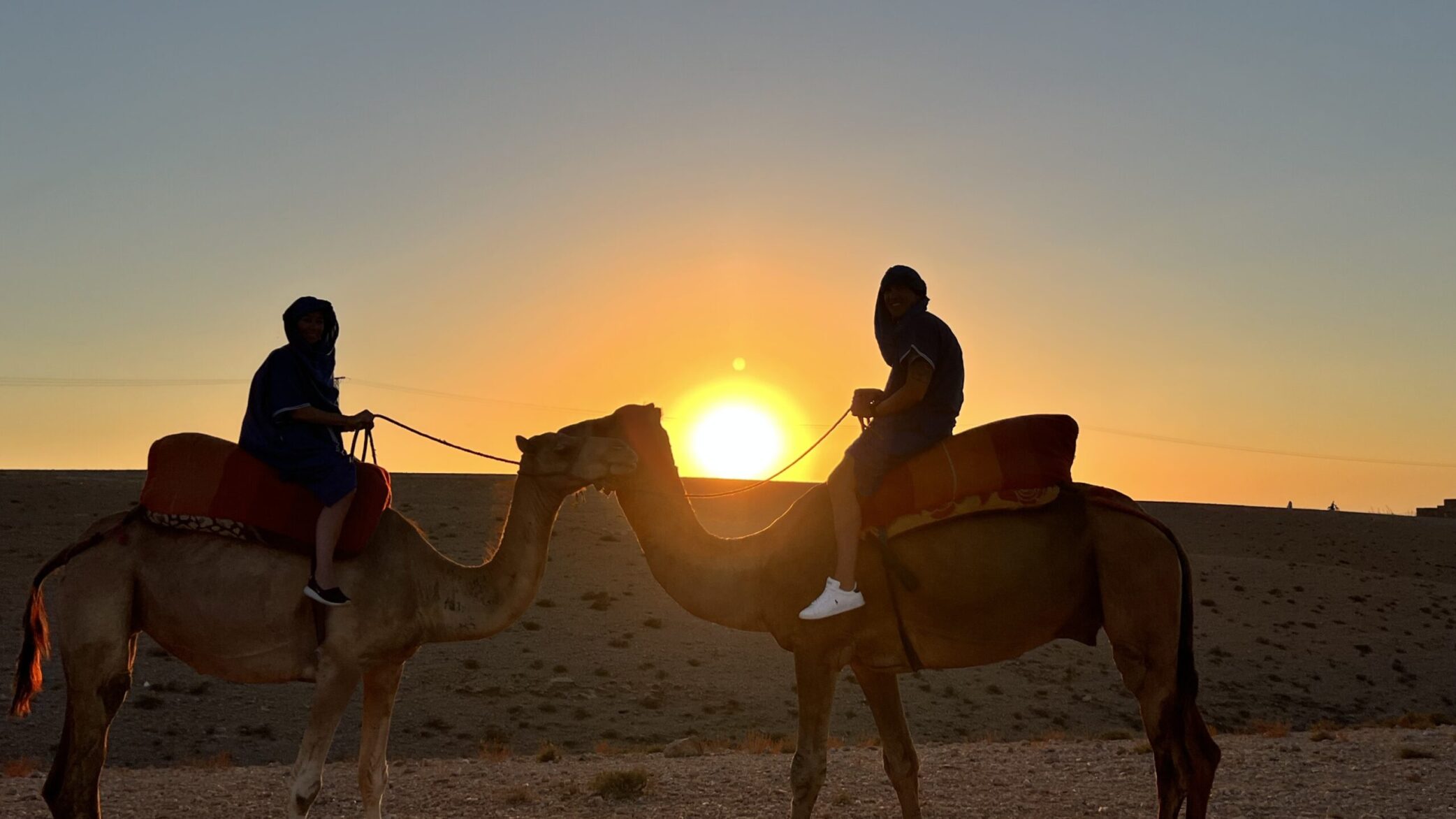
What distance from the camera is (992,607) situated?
Result: 8.36 m

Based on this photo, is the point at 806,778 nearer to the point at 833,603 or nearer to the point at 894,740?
the point at 894,740

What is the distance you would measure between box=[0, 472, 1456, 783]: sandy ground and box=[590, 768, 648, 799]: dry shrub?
127 inches

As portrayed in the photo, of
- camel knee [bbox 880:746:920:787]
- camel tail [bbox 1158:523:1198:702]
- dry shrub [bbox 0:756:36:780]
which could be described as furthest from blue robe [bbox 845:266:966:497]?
dry shrub [bbox 0:756:36:780]

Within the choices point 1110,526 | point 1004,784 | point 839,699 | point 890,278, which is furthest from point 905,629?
point 839,699

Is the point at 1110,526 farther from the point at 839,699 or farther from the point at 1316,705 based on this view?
the point at 1316,705

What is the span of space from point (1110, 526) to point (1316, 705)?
33381 mm

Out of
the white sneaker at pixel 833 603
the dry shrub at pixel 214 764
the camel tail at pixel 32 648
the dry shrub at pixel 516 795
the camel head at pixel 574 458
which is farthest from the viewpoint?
the dry shrub at pixel 214 764

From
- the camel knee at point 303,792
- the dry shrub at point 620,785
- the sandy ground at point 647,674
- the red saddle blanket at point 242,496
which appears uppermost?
the red saddle blanket at point 242,496

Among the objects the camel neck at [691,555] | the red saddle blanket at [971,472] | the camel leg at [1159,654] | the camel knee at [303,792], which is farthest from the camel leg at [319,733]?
the camel leg at [1159,654]

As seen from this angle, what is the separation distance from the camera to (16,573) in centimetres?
3962

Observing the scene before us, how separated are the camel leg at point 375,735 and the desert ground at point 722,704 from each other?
244 centimetres

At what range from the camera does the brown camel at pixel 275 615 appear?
8664 millimetres

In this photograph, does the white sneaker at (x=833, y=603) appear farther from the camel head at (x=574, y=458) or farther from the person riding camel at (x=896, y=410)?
the camel head at (x=574, y=458)

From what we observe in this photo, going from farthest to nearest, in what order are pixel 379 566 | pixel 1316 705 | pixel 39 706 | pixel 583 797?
pixel 1316 705 → pixel 39 706 → pixel 583 797 → pixel 379 566
